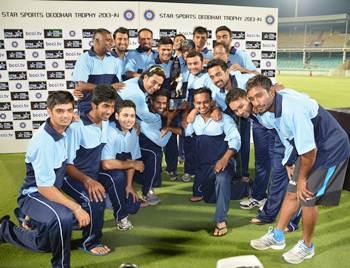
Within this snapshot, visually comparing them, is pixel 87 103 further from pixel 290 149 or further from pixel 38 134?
pixel 290 149

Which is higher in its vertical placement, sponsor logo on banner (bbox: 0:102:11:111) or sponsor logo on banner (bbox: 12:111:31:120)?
sponsor logo on banner (bbox: 0:102:11:111)

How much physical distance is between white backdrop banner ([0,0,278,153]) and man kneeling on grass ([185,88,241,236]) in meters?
2.84

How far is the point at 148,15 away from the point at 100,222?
4.15 meters

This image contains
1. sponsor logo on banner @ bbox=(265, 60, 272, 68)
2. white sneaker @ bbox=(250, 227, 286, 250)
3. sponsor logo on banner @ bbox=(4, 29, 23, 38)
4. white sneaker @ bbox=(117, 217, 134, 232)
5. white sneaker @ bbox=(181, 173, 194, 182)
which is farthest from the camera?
sponsor logo on banner @ bbox=(265, 60, 272, 68)

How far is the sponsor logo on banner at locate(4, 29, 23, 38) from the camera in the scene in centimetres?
595

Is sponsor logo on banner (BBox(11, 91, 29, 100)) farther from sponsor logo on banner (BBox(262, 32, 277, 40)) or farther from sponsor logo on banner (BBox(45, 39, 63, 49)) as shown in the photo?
sponsor logo on banner (BBox(262, 32, 277, 40))

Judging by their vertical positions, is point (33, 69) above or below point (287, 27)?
below

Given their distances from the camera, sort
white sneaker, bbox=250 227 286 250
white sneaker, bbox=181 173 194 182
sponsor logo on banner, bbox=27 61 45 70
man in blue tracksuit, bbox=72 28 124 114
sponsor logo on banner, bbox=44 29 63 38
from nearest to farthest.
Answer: white sneaker, bbox=250 227 286 250 → man in blue tracksuit, bbox=72 28 124 114 → white sneaker, bbox=181 173 194 182 → sponsor logo on banner, bbox=44 29 63 38 → sponsor logo on banner, bbox=27 61 45 70

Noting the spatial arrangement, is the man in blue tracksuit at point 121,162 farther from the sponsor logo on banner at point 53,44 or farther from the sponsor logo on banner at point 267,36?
the sponsor logo on banner at point 267,36

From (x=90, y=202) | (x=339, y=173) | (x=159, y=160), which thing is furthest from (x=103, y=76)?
(x=339, y=173)

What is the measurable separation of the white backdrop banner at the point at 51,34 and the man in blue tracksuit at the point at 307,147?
3.94 meters

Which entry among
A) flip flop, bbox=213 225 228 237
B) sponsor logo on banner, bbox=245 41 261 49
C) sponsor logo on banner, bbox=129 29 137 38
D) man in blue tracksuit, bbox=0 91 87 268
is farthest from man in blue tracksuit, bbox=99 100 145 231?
sponsor logo on banner, bbox=245 41 261 49

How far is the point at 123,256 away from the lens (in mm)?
3119

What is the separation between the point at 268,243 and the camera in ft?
10.7
